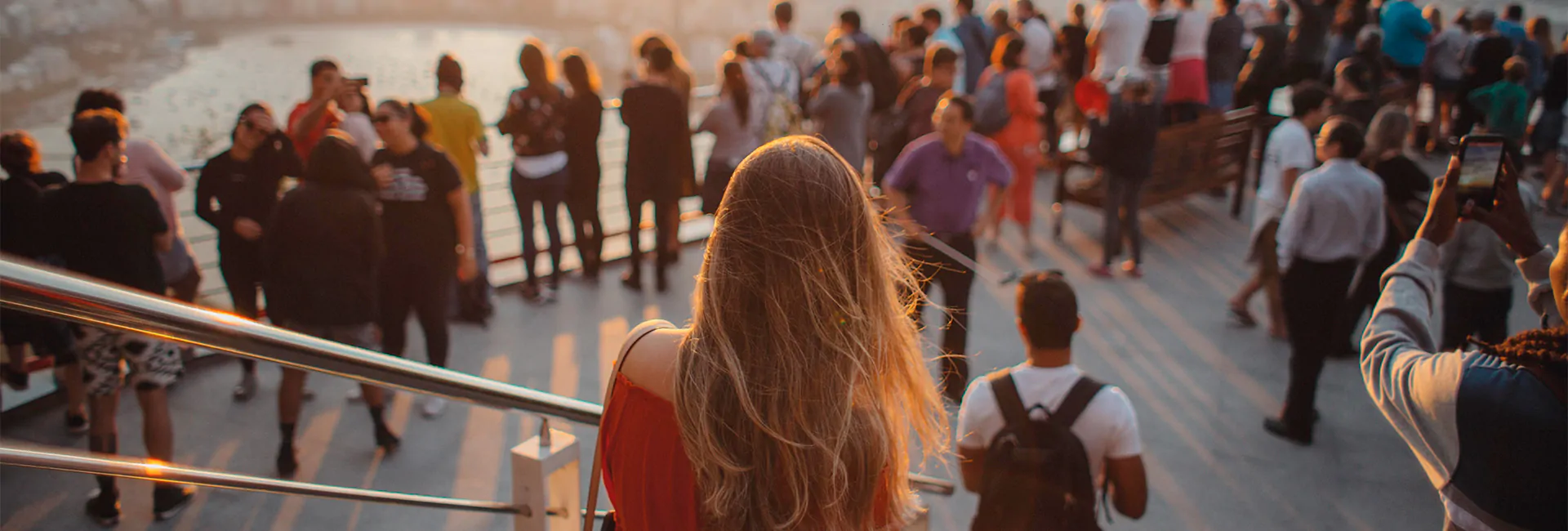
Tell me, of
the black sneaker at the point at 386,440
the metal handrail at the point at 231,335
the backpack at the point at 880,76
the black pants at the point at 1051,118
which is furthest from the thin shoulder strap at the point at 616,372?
the black pants at the point at 1051,118

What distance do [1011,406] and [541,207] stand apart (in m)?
3.91

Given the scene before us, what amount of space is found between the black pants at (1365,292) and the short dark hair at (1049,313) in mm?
2868

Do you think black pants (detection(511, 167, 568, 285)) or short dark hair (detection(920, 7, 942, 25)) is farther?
short dark hair (detection(920, 7, 942, 25))

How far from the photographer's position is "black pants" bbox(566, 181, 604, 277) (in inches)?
226

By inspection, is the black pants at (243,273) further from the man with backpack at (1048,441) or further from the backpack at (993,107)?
the backpack at (993,107)

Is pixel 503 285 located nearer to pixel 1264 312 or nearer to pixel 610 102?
pixel 610 102

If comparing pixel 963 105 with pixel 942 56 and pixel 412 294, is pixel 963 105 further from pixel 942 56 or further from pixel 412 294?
pixel 412 294

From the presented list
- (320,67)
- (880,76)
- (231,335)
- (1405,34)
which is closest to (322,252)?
(320,67)

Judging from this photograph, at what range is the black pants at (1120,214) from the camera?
6.06 m

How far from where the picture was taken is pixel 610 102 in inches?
249

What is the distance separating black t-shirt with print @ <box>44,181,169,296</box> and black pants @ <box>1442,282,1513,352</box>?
485 cm

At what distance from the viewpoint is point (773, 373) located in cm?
120

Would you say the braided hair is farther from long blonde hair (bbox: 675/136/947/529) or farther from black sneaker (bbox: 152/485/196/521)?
black sneaker (bbox: 152/485/196/521)

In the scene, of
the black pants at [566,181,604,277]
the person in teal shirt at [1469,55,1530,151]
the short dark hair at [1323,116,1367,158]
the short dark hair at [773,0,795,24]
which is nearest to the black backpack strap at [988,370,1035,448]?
the short dark hair at [1323,116,1367,158]
